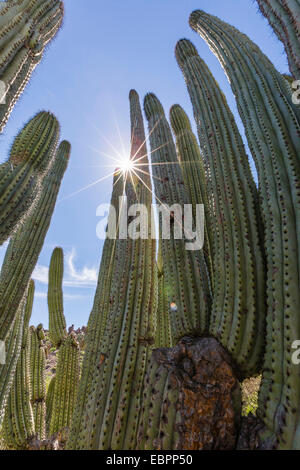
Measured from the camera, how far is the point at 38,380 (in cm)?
675

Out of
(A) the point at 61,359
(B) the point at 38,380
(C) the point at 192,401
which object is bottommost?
(C) the point at 192,401

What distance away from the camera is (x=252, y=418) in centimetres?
204

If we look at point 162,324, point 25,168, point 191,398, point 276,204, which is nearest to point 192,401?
point 191,398

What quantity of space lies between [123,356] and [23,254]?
2758 millimetres

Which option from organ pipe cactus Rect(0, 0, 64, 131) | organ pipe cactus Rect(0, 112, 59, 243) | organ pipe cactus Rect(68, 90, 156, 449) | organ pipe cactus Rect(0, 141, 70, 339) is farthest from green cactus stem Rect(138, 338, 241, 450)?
organ pipe cactus Rect(0, 0, 64, 131)

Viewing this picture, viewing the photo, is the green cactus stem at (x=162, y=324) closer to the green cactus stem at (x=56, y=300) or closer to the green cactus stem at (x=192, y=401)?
the green cactus stem at (x=192, y=401)

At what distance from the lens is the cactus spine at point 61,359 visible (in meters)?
5.91

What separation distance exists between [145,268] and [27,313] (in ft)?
16.9

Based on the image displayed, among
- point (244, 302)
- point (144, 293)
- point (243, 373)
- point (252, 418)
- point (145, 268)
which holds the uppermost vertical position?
point (145, 268)

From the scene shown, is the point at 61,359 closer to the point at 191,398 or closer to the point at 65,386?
the point at 65,386

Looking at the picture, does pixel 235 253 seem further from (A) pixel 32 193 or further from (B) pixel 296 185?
(A) pixel 32 193

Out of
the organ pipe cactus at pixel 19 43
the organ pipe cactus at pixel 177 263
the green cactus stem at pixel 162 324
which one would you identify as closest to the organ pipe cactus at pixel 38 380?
the green cactus stem at pixel 162 324

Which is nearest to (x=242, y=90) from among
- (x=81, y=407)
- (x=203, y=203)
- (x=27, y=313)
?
(x=203, y=203)
